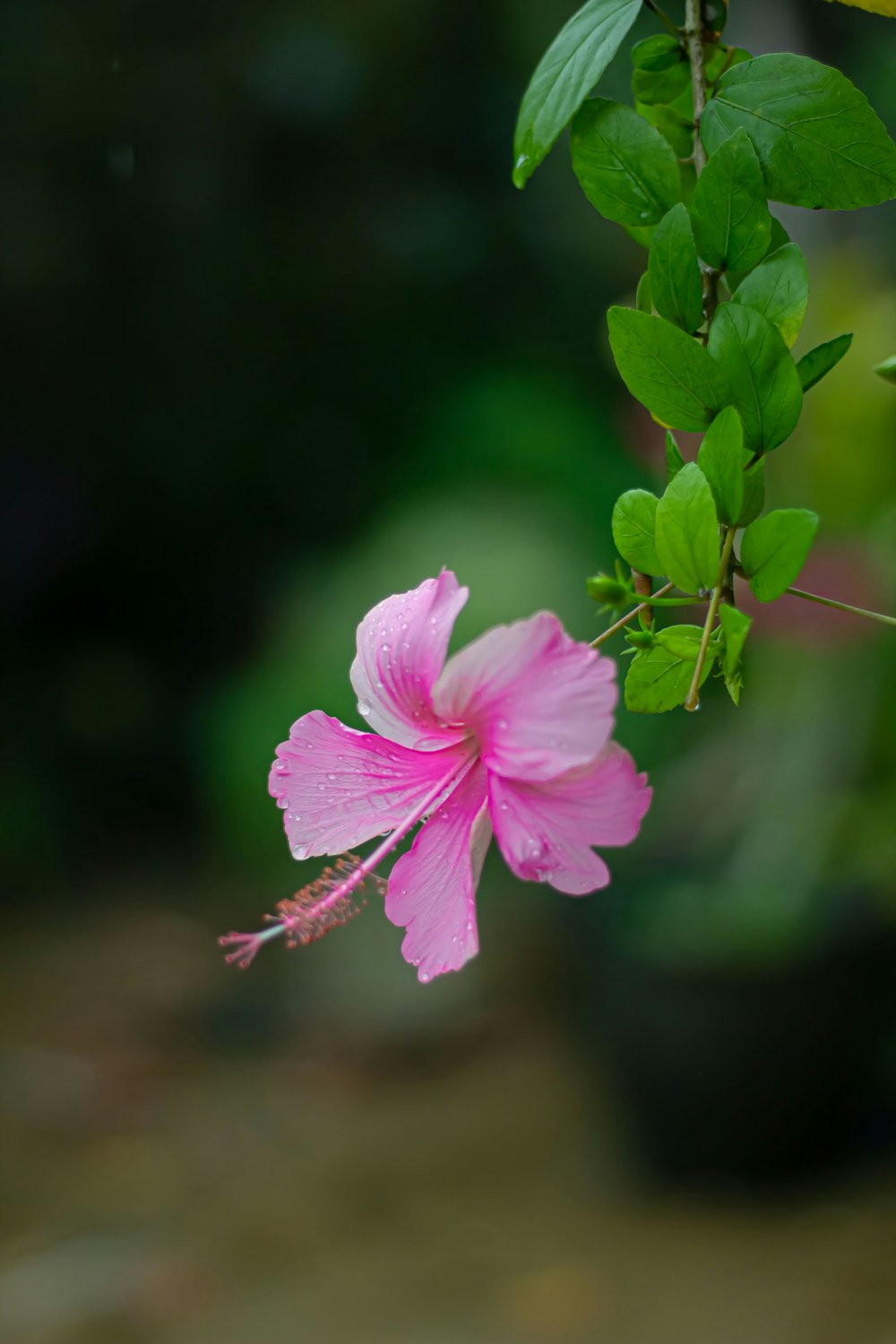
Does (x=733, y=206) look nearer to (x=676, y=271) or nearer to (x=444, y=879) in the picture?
(x=676, y=271)

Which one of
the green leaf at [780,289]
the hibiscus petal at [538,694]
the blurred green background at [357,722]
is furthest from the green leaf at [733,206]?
the blurred green background at [357,722]

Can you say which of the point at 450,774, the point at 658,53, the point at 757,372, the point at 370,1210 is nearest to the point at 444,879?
the point at 450,774

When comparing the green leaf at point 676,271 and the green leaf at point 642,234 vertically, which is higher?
the green leaf at point 642,234

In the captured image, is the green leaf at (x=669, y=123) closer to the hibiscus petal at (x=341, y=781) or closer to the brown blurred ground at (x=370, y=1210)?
the hibiscus petal at (x=341, y=781)

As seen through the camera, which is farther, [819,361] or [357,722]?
[357,722]

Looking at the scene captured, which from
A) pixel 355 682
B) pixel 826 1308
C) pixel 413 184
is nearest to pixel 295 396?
pixel 413 184

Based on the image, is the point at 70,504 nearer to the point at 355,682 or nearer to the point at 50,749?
the point at 50,749
